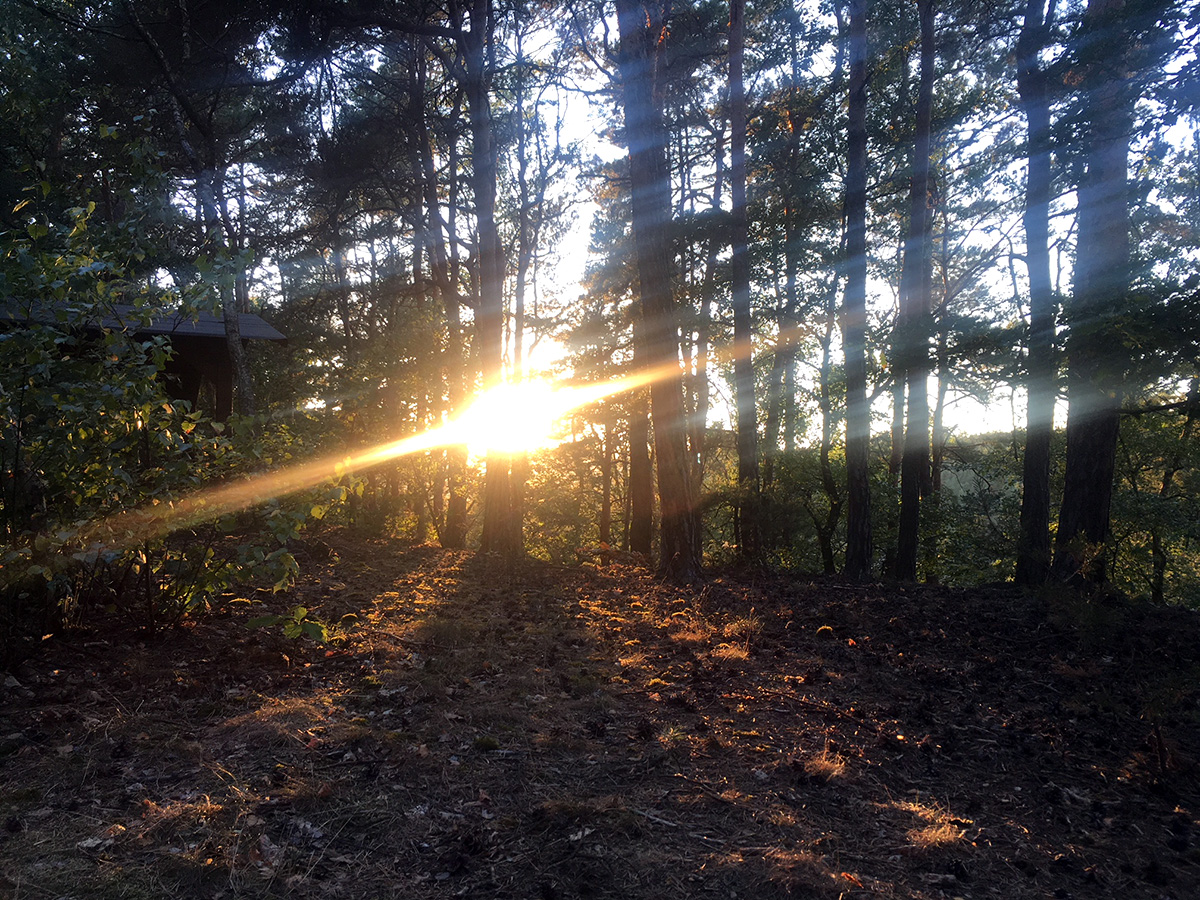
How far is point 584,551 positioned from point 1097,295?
1213 centimetres

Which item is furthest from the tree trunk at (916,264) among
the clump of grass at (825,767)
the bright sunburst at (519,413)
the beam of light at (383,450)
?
the clump of grass at (825,767)

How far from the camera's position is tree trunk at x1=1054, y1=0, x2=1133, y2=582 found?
620cm

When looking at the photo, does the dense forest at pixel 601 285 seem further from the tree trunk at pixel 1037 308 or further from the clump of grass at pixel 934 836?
the clump of grass at pixel 934 836

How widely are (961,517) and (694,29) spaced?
11.3 metres

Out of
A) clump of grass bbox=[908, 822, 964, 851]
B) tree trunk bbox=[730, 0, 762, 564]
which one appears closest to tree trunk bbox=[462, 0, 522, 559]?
tree trunk bbox=[730, 0, 762, 564]

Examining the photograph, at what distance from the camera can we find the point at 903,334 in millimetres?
8508

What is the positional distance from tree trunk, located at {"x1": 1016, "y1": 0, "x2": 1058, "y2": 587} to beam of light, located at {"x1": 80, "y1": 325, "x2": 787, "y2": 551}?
13.5 ft

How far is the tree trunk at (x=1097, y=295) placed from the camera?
620cm

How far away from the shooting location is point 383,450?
15578 mm

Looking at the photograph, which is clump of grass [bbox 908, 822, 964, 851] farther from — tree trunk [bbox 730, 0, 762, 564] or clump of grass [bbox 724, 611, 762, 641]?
tree trunk [bbox 730, 0, 762, 564]

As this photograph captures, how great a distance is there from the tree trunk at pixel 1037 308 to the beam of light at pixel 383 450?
4.11 meters

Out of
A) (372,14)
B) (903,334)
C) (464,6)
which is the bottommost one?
(903,334)

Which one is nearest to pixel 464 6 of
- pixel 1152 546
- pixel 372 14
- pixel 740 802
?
pixel 372 14

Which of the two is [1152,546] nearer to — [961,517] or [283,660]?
[961,517]
